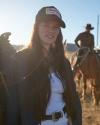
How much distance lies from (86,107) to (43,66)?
914cm

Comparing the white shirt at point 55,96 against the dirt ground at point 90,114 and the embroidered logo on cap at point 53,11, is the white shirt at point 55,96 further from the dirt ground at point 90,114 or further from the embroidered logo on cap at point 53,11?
the dirt ground at point 90,114

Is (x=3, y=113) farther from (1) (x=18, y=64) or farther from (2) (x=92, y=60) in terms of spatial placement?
(2) (x=92, y=60)

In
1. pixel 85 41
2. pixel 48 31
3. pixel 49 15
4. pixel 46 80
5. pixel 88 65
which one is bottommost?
pixel 88 65

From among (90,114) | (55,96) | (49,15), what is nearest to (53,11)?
(49,15)

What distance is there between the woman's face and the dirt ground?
670cm

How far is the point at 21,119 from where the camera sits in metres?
4.36

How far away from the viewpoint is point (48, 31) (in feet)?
15.1

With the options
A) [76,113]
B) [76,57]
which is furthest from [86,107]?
[76,113]

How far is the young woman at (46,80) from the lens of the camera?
4383 millimetres

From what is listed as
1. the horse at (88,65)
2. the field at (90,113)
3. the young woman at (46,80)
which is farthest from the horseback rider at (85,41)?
the young woman at (46,80)

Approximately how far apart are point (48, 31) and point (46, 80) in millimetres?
490

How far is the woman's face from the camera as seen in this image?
4598 mm

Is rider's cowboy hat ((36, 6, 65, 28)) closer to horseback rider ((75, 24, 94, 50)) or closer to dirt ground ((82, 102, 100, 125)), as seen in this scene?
dirt ground ((82, 102, 100, 125))

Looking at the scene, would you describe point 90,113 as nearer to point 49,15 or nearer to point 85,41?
point 85,41
